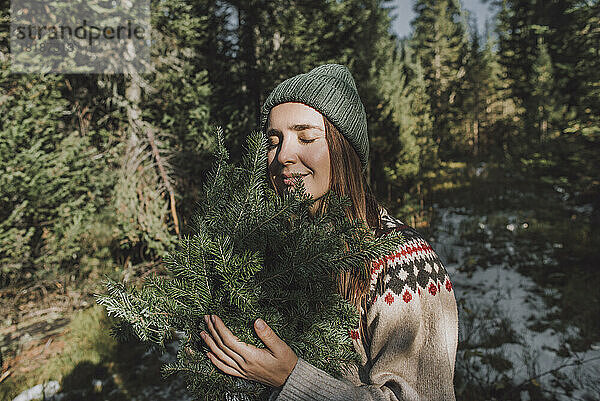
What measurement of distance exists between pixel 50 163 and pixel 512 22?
28.5 m

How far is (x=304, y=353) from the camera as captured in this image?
1.15m

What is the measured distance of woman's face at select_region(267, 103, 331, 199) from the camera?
1438 millimetres

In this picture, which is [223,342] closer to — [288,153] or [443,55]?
[288,153]

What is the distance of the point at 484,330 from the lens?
491cm

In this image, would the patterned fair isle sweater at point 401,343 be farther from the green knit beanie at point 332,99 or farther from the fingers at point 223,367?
the green knit beanie at point 332,99

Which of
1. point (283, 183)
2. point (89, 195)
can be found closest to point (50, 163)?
point (89, 195)

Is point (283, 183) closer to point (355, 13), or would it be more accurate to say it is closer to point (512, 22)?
point (355, 13)

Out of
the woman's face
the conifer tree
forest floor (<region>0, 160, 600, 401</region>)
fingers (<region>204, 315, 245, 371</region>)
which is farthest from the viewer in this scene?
the conifer tree

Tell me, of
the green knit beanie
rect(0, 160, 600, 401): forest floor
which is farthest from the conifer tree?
the green knit beanie

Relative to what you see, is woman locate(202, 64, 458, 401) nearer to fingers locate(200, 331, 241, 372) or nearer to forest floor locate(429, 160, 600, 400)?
fingers locate(200, 331, 241, 372)

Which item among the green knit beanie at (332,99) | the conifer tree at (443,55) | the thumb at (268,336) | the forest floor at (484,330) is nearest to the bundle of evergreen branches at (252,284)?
the thumb at (268,336)

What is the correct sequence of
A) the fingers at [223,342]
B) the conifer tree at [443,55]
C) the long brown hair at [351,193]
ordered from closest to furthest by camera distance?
the fingers at [223,342], the long brown hair at [351,193], the conifer tree at [443,55]

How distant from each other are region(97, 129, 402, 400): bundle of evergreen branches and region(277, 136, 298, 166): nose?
0.66 ft

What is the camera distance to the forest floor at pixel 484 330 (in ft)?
12.9
